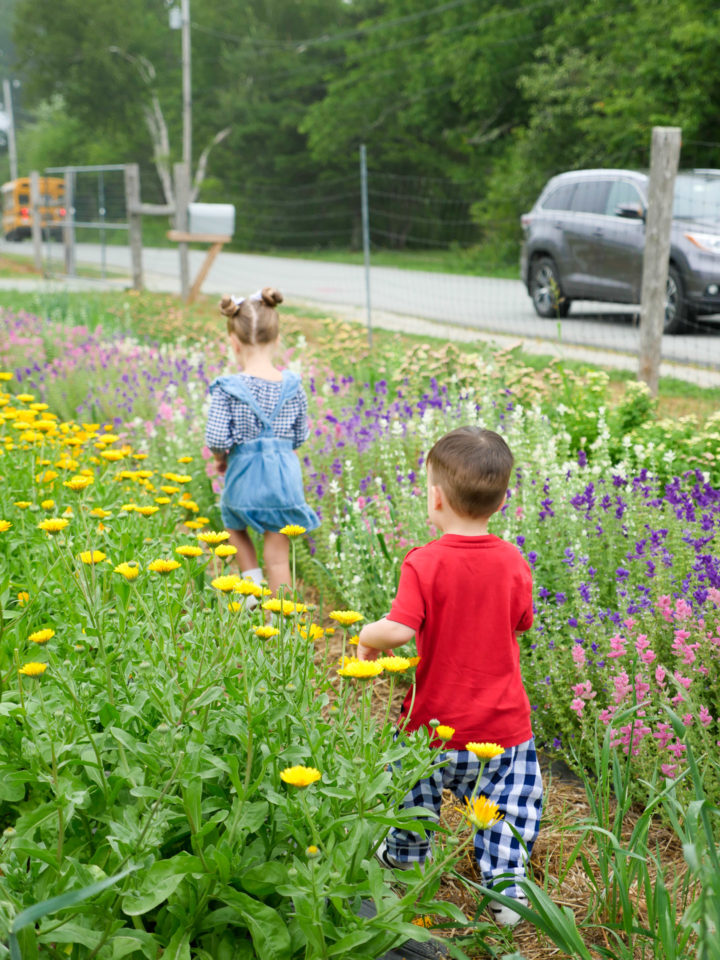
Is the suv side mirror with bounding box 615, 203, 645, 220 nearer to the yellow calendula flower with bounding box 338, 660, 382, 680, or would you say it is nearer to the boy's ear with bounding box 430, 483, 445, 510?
the boy's ear with bounding box 430, 483, 445, 510

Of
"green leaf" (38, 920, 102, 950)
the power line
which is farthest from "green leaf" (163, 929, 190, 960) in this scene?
the power line

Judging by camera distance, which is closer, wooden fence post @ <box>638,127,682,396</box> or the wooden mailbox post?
wooden fence post @ <box>638,127,682,396</box>

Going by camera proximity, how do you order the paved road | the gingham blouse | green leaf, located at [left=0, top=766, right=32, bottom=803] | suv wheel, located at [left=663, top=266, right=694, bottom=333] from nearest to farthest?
green leaf, located at [left=0, top=766, right=32, bottom=803] < the gingham blouse < the paved road < suv wheel, located at [left=663, top=266, right=694, bottom=333]

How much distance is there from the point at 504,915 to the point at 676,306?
934cm

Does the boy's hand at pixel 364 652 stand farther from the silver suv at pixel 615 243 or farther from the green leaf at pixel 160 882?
the silver suv at pixel 615 243

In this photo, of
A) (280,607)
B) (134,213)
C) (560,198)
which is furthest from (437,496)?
(134,213)

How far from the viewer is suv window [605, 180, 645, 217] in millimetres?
11320

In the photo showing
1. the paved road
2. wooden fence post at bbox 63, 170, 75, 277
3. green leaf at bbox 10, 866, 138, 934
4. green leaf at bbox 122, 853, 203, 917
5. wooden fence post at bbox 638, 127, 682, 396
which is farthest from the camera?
wooden fence post at bbox 63, 170, 75, 277

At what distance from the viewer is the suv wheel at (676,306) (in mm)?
10500

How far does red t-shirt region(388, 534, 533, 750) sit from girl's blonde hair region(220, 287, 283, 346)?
1907mm

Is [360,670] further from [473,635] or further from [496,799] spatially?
[496,799]

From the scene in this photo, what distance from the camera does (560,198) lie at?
12734mm

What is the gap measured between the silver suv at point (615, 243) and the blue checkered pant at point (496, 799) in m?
7.93

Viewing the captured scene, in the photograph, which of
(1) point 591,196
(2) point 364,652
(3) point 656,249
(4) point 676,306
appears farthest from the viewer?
(1) point 591,196
